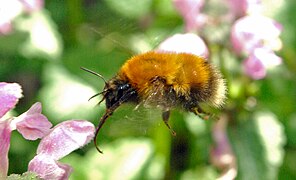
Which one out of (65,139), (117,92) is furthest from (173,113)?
(65,139)

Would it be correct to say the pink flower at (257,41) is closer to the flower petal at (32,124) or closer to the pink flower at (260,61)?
the pink flower at (260,61)

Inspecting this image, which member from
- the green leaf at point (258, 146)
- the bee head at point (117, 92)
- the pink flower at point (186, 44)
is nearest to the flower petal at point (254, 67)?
the pink flower at point (186, 44)

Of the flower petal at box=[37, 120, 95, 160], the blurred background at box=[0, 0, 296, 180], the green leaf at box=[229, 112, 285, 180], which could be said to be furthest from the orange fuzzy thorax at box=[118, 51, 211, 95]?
the green leaf at box=[229, 112, 285, 180]

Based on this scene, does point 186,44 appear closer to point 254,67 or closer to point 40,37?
point 254,67

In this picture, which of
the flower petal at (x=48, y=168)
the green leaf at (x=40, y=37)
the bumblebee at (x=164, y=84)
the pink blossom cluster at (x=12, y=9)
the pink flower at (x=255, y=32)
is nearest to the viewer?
the flower petal at (x=48, y=168)

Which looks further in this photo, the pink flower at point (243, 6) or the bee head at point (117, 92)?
the pink flower at point (243, 6)

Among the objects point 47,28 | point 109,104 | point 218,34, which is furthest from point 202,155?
point 109,104
